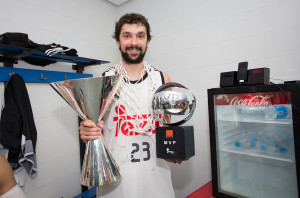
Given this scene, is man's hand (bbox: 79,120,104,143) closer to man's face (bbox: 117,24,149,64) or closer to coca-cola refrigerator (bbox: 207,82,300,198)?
man's face (bbox: 117,24,149,64)

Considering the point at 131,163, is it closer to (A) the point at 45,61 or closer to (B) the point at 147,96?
(B) the point at 147,96

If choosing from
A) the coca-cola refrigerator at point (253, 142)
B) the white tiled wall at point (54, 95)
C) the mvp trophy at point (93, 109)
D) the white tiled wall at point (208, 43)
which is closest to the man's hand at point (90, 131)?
the mvp trophy at point (93, 109)

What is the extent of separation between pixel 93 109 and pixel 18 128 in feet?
3.03

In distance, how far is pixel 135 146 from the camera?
129 centimetres

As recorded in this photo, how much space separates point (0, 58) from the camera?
5.19ft

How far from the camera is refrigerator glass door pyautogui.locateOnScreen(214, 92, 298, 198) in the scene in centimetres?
124

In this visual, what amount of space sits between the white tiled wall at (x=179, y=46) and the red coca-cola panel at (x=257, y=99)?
410 millimetres

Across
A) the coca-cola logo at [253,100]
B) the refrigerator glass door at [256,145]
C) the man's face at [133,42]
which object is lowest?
the refrigerator glass door at [256,145]

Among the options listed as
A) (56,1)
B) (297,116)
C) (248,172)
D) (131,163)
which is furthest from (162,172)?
(56,1)

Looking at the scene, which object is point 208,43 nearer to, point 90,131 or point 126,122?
point 126,122

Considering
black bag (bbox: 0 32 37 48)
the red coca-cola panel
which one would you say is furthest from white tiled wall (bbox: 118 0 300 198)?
black bag (bbox: 0 32 37 48)

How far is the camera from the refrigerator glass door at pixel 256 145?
4.08ft

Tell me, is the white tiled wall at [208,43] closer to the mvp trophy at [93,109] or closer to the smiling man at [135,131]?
the smiling man at [135,131]

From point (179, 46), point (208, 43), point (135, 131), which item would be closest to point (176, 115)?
point (135, 131)
